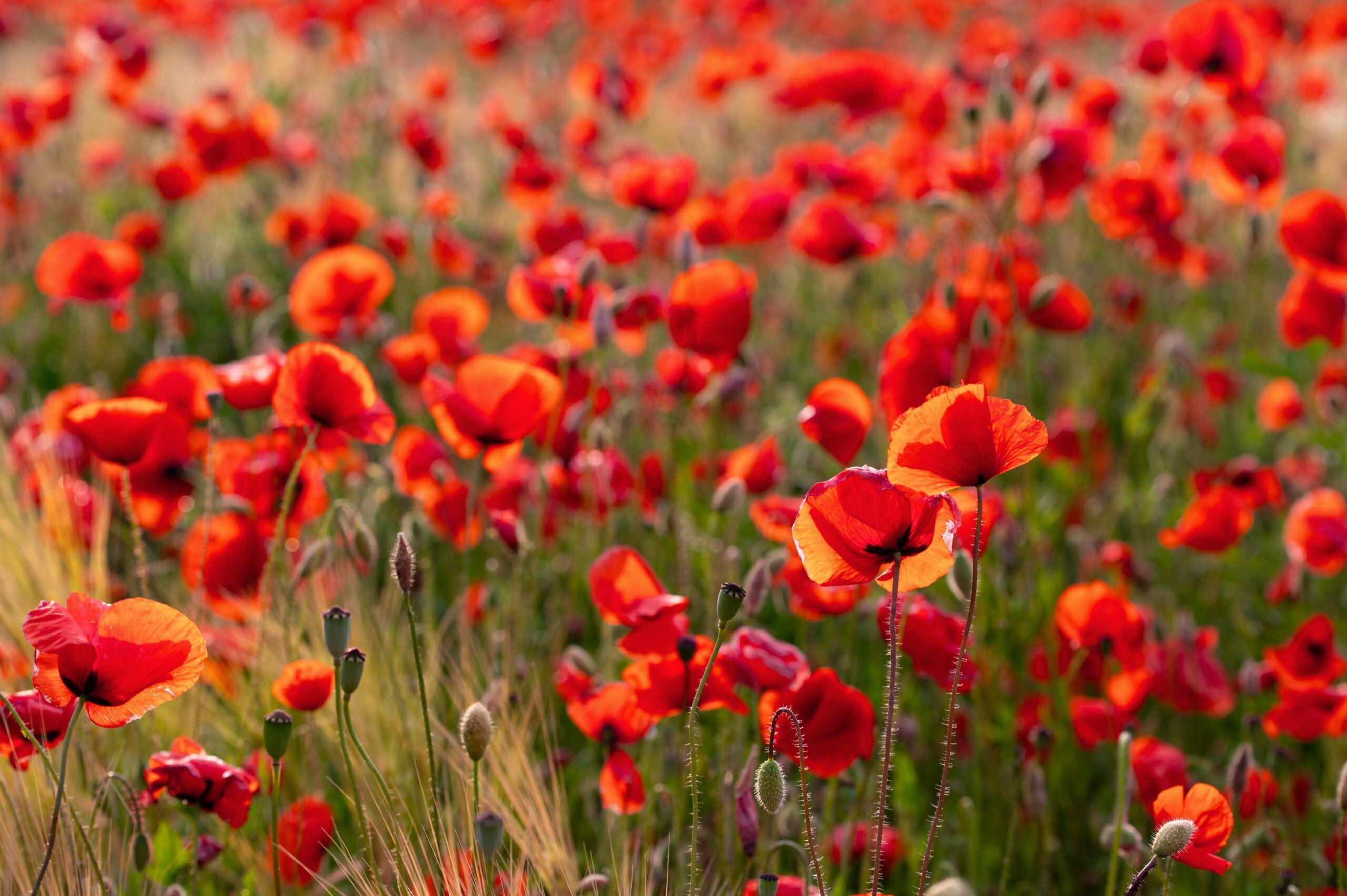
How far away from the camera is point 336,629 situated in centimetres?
121

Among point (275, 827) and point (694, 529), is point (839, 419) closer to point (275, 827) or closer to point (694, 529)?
point (694, 529)

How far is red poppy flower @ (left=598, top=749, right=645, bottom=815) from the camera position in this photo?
1.44 metres

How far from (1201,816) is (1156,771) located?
36cm

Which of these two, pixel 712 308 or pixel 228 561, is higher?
pixel 712 308

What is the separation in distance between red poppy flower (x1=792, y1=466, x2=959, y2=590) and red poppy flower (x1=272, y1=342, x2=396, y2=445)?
0.65 m

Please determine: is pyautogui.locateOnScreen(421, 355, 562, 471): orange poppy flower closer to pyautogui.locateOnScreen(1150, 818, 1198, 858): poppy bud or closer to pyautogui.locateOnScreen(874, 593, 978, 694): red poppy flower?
pyautogui.locateOnScreen(874, 593, 978, 694): red poppy flower

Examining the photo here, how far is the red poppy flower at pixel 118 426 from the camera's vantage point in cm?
166

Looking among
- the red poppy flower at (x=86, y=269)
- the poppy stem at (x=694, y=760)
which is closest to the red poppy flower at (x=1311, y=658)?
the poppy stem at (x=694, y=760)

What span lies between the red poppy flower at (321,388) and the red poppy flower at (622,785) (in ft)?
1.78

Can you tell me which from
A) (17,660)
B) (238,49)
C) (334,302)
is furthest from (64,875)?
(238,49)

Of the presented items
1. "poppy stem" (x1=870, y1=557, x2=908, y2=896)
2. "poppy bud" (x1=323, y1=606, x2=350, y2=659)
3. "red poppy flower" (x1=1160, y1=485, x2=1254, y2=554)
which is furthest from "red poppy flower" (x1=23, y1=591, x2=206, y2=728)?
"red poppy flower" (x1=1160, y1=485, x2=1254, y2=554)

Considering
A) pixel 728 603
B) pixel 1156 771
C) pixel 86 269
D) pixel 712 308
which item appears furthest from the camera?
pixel 86 269

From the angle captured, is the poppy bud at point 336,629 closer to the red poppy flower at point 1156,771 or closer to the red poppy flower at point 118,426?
the red poppy flower at point 118,426

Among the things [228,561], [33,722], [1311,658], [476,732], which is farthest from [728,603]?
[1311,658]
